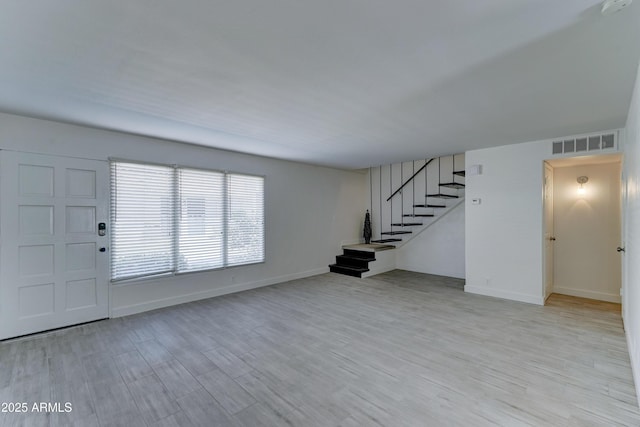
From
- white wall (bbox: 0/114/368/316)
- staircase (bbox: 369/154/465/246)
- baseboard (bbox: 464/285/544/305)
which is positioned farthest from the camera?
staircase (bbox: 369/154/465/246)

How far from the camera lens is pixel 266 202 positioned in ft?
19.5

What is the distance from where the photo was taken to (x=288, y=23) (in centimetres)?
175

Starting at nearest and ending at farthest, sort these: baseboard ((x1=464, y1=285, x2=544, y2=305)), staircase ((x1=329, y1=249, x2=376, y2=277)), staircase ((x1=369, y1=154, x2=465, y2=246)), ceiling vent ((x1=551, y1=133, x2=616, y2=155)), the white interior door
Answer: ceiling vent ((x1=551, y1=133, x2=616, y2=155)) → baseboard ((x1=464, y1=285, x2=544, y2=305)) → the white interior door → staircase ((x1=369, y1=154, x2=465, y2=246)) → staircase ((x1=329, y1=249, x2=376, y2=277))

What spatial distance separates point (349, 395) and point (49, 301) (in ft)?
13.1

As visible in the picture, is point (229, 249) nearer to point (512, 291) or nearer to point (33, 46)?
point (33, 46)

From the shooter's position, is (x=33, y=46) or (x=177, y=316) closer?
(x=33, y=46)

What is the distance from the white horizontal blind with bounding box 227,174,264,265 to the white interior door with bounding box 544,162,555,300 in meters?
5.14

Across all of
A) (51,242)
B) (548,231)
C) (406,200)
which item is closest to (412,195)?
(406,200)

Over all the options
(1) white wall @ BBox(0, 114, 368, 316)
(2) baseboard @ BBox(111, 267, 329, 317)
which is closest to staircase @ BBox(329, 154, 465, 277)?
(1) white wall @ BBox(0, 114, 368, 316)

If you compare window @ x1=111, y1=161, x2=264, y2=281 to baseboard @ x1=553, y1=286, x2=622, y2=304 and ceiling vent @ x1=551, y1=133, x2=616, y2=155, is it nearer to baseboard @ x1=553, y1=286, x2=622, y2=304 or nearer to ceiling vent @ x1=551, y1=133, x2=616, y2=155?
ceiling vent @ x1=551, y1=133, x2=616, y2=155

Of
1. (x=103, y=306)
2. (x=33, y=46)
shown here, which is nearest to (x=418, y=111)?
(x=33, y=46)

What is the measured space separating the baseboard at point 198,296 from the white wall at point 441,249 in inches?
111

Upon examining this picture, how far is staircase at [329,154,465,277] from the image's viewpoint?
21.6 feet

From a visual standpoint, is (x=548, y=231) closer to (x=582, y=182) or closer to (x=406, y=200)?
(x=582, y=182)
